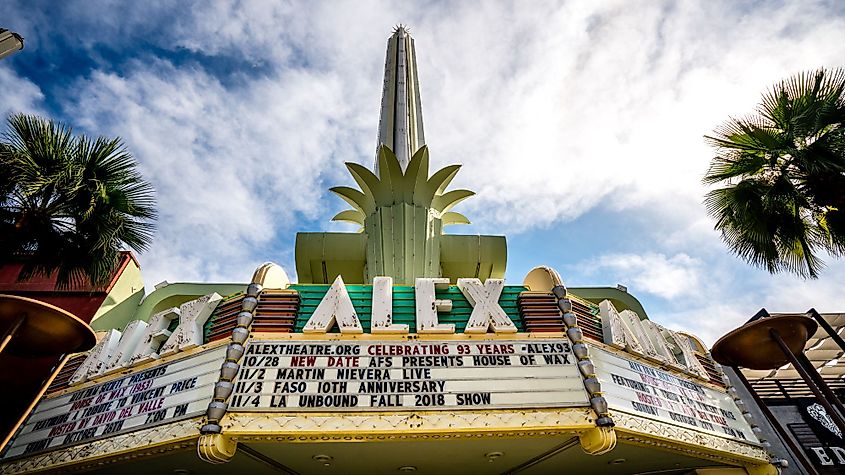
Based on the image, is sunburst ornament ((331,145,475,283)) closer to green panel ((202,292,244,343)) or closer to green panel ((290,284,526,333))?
green panel ((290,284,526,333))

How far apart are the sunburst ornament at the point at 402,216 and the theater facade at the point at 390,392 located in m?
4.53

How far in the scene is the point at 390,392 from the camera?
24.8 ft

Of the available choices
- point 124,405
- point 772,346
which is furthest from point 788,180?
point 124,405

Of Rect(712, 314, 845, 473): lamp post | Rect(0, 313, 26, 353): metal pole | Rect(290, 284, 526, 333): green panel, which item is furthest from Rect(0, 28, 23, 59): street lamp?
Rect(712, 314, 845, 473): lamp post

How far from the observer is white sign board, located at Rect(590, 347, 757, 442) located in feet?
27.6

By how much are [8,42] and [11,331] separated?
6730mm

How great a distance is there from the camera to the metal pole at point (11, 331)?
7109 mm

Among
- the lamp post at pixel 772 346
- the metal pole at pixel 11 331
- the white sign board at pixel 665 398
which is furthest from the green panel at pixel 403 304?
the metal pole at pixel 11 331

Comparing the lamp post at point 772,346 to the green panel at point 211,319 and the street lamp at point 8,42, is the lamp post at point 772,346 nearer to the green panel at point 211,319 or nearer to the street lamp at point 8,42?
the green panel at point 211,319

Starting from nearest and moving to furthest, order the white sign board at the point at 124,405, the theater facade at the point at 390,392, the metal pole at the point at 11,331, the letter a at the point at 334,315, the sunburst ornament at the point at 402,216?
the metal pole at the point at 11,331
the theater facade at the point at 390,392
the white sign board at the point at 124,405
the letter a at the point at 334,315
the sunburst ornament at the point at 402,216

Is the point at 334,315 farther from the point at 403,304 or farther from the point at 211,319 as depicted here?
the point at 211,319

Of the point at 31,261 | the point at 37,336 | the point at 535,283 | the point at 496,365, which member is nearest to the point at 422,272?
the point at 535,283

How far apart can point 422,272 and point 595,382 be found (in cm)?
749

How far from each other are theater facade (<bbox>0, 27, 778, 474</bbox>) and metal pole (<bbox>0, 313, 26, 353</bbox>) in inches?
81.5
